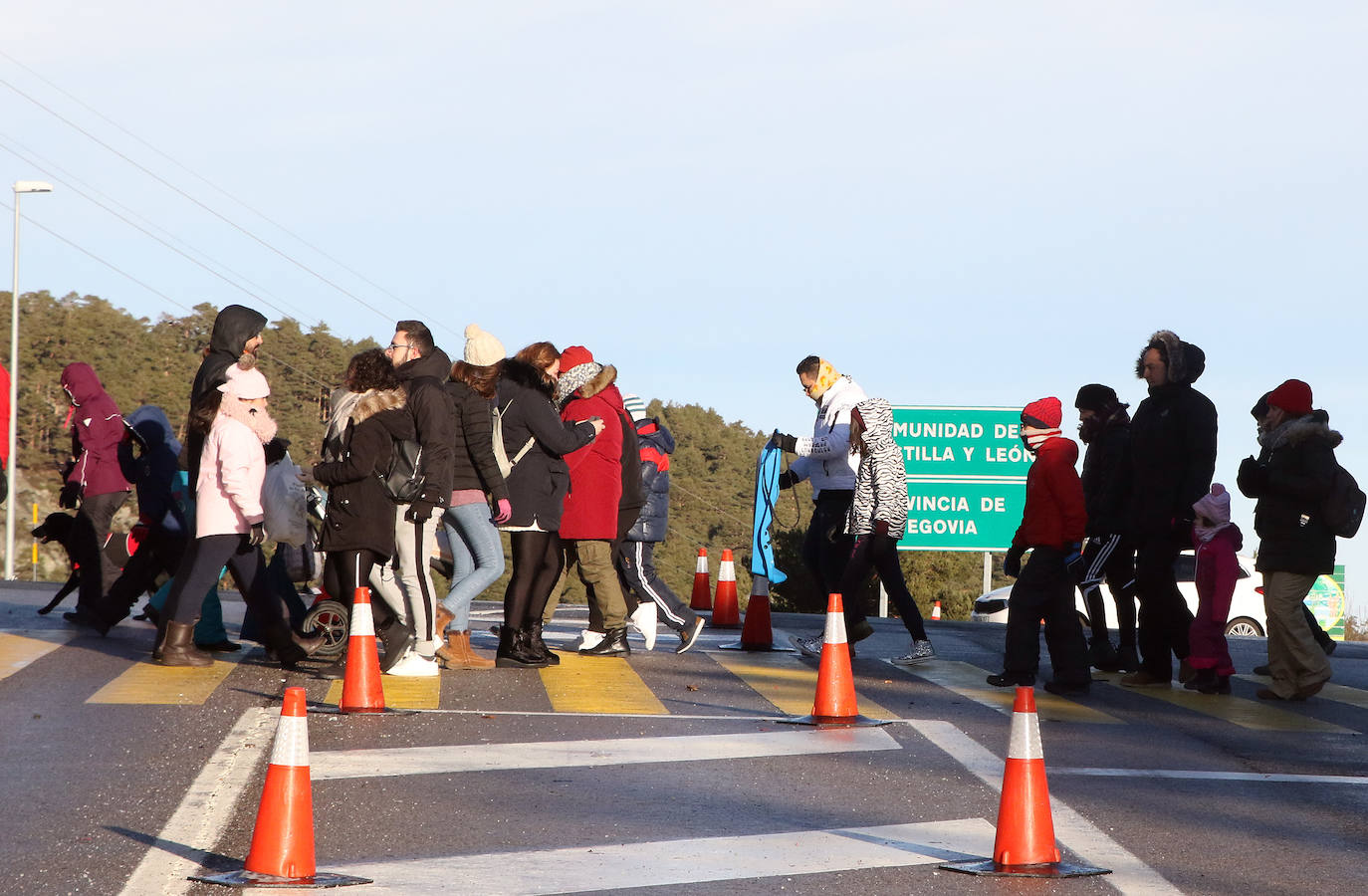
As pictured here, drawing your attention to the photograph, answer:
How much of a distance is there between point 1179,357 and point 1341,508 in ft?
4.40

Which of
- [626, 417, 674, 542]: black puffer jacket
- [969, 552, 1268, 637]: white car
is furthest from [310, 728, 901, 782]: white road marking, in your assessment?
[969, 552, 1268, 637]: white car

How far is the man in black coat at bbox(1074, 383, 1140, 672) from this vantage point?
11453mm

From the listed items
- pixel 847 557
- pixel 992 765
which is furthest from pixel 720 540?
pixel 992 765

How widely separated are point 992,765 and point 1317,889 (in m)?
2.27

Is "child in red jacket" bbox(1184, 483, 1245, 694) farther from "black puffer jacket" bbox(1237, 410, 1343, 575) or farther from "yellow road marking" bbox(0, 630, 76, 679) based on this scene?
"yellow road marking" bbox(0, 630, 76, 679)

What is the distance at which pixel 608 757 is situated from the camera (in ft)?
24.9

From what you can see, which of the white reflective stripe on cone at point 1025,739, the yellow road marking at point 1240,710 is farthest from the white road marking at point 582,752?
the yellow road marking at point 1240,710

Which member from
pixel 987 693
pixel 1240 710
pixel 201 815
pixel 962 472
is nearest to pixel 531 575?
pixel 987 693

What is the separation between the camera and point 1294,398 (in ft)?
35.2

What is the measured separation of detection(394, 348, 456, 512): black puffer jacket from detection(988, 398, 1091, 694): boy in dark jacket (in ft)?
11.3

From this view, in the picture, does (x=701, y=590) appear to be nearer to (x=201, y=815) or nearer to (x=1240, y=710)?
(x=1240, y=710)

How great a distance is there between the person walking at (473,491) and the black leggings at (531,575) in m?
0.15

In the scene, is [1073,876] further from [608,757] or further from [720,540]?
[720,540]

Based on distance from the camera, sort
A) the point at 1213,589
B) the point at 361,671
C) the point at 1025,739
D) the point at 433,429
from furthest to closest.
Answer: the point at 1213,589 → the point at 433,429 → the point at 361,671 → the point at 1025,739
